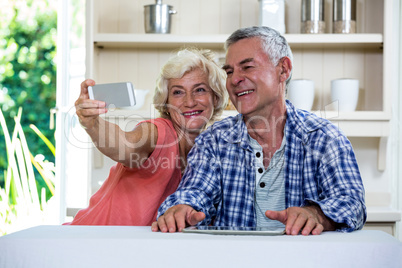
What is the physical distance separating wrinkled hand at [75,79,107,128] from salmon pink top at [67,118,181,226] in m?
0.34

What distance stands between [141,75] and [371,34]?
126 cm

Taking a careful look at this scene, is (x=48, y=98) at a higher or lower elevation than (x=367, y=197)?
higher

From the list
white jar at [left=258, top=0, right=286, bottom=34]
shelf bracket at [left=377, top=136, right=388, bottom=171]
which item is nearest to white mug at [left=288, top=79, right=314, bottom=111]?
white jar at [left=258, top=0, right=286, bottom=34]

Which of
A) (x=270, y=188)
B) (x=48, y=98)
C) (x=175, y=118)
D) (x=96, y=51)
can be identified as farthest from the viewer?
(x=48, y=98)

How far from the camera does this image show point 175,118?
5.64 feet

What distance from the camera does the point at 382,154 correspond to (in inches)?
105

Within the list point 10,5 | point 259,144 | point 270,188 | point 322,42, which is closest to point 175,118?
point 259,144

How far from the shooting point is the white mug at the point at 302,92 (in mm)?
2498

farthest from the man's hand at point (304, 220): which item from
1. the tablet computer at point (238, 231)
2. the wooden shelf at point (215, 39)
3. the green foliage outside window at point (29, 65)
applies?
the green foliage outside window at point (29, 65)

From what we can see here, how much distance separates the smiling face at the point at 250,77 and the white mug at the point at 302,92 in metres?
0.96

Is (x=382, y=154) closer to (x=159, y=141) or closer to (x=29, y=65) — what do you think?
(x=159, y=141)

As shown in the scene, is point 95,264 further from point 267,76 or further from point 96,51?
point 96,51

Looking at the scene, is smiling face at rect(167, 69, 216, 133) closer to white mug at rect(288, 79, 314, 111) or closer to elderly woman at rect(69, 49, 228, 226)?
elderly woman at rect(69, 49, 228, 226)

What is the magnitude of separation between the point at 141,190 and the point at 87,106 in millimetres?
456
